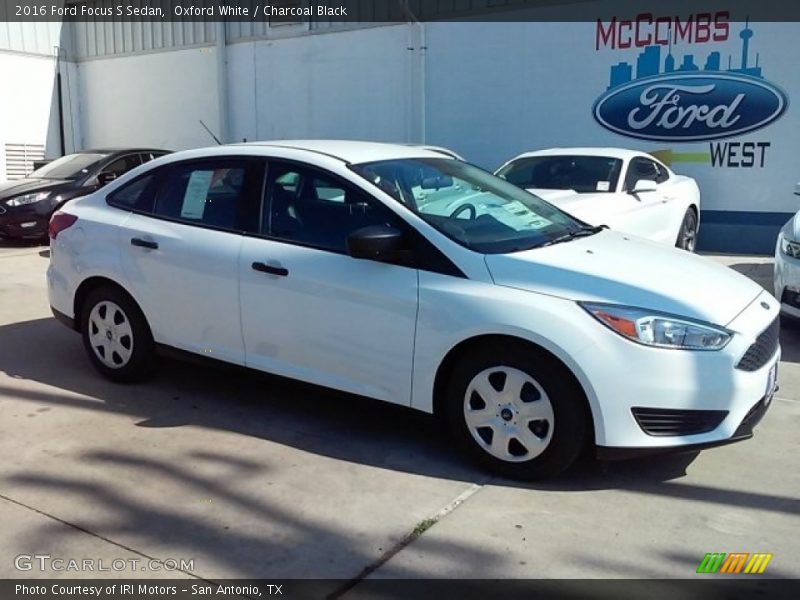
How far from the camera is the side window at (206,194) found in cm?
464

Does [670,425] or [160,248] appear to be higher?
[160,248]

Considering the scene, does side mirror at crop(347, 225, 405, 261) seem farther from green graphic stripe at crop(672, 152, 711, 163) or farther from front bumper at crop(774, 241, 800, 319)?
green graphic stripe at crop(672, 152, 711, 163)

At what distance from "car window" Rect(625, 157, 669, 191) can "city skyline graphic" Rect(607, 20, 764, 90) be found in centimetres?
214

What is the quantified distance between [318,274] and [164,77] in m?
14.1

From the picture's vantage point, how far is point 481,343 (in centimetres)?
378

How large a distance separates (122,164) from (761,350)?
11.1 meters

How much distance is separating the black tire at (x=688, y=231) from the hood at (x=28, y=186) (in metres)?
8.79

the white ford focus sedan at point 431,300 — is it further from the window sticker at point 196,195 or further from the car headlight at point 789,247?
the car headlight at point 789,247

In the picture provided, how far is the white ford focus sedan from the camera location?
356cm

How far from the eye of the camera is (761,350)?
380 cm

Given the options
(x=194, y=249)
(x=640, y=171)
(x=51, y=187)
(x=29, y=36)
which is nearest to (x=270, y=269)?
(x=194, y=249)

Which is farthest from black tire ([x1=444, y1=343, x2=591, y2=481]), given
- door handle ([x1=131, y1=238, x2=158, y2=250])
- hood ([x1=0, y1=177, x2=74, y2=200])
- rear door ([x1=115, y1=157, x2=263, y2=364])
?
hood ([x1=0, y1=177, x2=74, y2=200])

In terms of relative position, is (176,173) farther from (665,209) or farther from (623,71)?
(623,71)

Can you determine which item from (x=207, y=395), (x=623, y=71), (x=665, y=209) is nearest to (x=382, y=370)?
(x=207, y=395)
